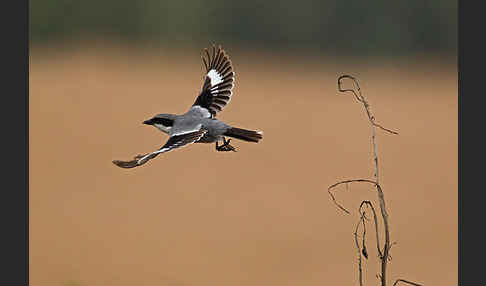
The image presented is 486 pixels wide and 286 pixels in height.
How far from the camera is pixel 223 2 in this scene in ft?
46.8

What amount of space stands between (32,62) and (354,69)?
207 inches

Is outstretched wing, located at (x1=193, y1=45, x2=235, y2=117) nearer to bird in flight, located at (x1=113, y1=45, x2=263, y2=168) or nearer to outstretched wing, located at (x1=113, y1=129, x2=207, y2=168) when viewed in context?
bird in flight, located at (x1=113, y1=45, x2=263, y2=168)

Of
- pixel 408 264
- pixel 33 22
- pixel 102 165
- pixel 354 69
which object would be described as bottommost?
pixel 408 264

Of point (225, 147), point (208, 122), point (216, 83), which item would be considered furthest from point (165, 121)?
point (216, 83)

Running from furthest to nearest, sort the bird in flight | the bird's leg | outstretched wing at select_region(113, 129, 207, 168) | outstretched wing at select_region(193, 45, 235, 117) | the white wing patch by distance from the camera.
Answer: outstretched wing at select_region(193, 45, 235, 117), the white wing patch, the bird's leg, the bird in flight, outstretched wing at select_region(113, 129, 207, 168)

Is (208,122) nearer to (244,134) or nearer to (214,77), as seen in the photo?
(244,134)

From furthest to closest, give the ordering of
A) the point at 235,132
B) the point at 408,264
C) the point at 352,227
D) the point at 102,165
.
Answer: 1. the point at 102,165
2. the point at 352,227
3. the point at 408,264
4. the point at 235,132

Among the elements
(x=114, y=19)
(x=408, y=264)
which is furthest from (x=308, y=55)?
(x=408, y=264)

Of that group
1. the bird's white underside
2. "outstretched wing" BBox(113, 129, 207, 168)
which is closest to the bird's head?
"outstretched wing" BBox(113, 129, 207, 168)

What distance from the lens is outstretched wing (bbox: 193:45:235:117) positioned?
416cm

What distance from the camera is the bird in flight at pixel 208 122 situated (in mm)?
3383

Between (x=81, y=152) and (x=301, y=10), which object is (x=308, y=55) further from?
(x=81, y=152)

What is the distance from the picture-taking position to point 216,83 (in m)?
4.31

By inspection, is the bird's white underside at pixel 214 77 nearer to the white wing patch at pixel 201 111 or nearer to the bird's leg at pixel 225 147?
the white wing patch at pixel 201 111
